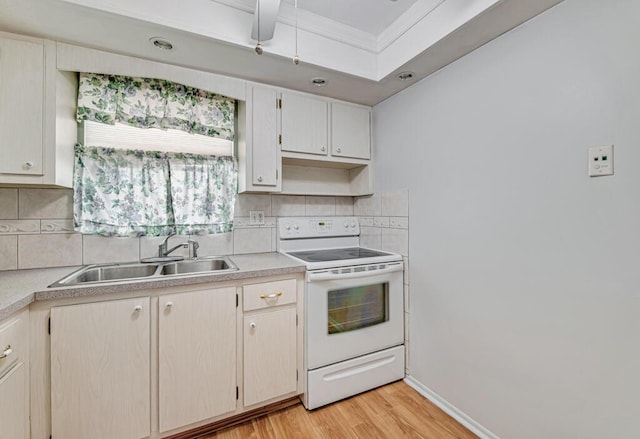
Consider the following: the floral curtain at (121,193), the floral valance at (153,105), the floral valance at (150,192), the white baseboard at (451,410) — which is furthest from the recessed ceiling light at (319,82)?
the white baseboard at (451,410)

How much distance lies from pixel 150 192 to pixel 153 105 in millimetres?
587

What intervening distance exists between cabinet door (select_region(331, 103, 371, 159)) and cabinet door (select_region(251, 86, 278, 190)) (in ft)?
1.67

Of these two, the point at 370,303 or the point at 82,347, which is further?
the point at 370,303

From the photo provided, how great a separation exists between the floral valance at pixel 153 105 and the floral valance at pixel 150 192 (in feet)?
0.66

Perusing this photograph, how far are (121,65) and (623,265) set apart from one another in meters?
2.69

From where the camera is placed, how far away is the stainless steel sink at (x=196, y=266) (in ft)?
6.15

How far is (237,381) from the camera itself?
64.2 inches

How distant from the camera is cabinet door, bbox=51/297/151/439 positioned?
128 cm

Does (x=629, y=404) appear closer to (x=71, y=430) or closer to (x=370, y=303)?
(x=370, y=303)

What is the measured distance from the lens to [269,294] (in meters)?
1.70

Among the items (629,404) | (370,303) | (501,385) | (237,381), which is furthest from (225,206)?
(629,404)

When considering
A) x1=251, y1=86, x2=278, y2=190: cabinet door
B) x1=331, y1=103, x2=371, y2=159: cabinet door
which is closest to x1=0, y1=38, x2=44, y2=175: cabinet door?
x1=251, y1=86, x2=278, y2=190: cabinet door

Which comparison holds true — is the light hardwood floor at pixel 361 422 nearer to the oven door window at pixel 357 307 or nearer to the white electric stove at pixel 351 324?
the white electric stove at pixel 351 324

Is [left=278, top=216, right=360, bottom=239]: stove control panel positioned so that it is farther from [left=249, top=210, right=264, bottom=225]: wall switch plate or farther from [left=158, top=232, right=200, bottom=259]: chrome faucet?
[left=158, top=232, right=200, bottom=259]: chrome faucet
